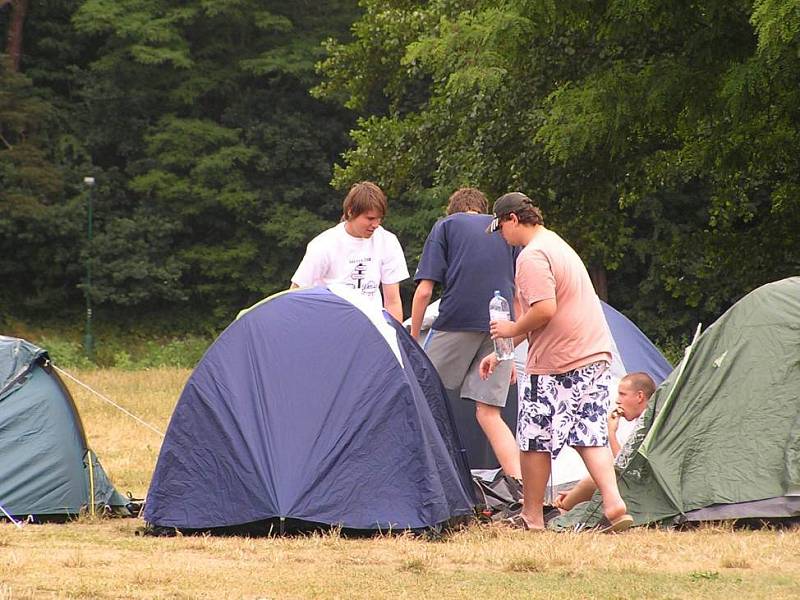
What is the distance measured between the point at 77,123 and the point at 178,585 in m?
38.2

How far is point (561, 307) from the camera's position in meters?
7.11

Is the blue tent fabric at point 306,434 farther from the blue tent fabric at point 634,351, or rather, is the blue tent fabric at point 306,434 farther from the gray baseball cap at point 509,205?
the blue tent fabric at point 634,351

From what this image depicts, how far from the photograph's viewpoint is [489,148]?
19812 mm

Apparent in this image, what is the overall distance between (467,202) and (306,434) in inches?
79.9

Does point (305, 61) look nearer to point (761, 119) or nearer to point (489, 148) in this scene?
point (489, 148)

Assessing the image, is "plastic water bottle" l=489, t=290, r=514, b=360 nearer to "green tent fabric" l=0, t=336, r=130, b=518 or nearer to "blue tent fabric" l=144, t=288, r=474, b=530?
"blue tent fabric" l=144, t=288, r=474, b=530

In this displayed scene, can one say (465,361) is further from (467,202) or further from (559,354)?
(559,354)

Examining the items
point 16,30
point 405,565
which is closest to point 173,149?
point 16,30

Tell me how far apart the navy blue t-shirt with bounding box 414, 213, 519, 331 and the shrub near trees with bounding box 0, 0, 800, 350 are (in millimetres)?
4324

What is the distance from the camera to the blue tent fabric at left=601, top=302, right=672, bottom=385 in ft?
32.6

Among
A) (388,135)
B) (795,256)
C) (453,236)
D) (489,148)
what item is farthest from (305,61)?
(453,236)

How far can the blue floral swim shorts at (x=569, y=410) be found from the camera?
707 cm

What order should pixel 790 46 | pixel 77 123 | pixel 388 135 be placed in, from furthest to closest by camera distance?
1. pixel 77 123
2. pixel 388 135
3. pixel 790 46

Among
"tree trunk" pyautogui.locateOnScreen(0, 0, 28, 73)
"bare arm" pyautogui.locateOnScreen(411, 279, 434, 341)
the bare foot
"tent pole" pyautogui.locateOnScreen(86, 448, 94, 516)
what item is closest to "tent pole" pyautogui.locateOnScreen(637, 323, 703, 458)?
the bare foot
